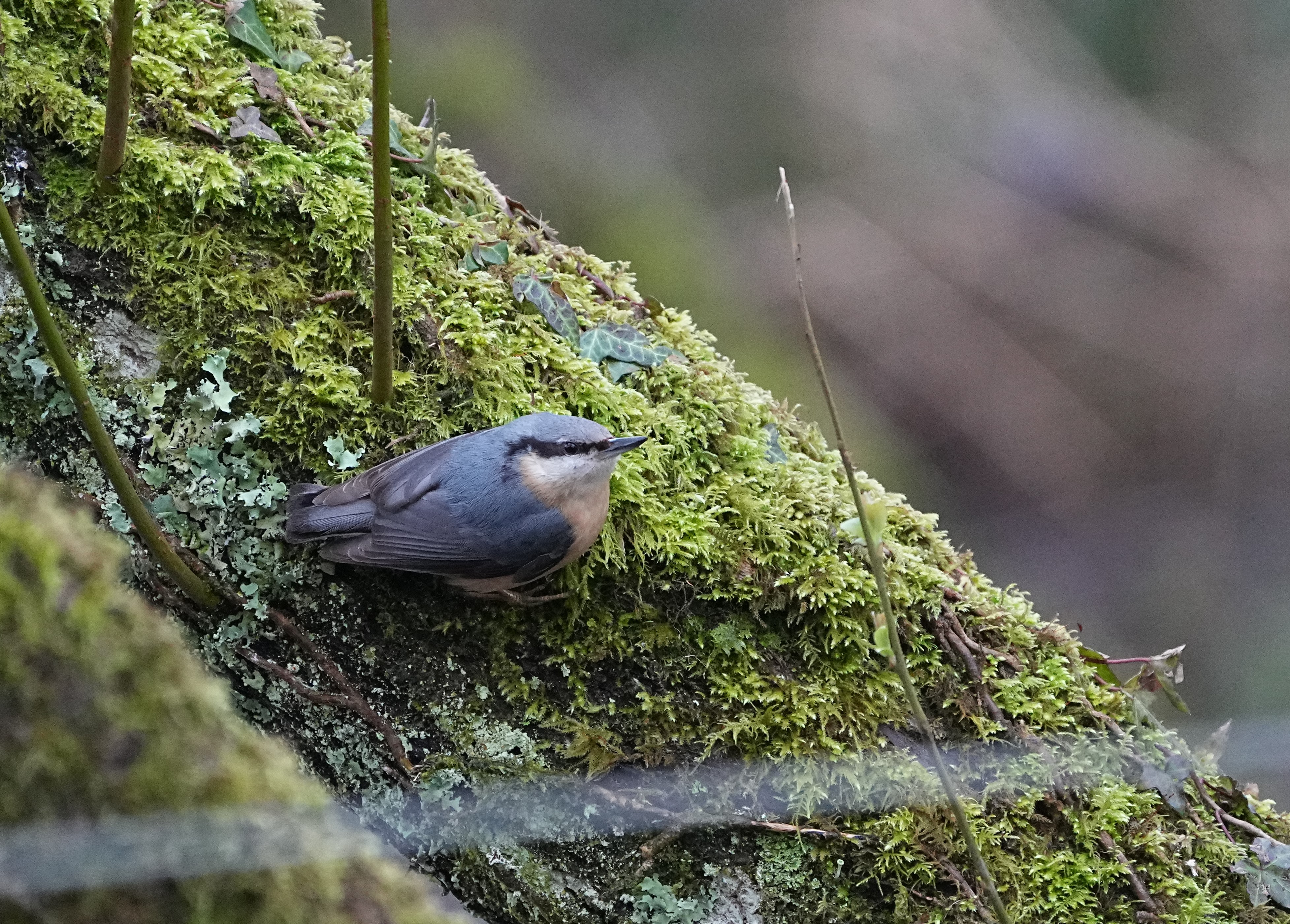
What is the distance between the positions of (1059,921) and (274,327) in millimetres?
2453

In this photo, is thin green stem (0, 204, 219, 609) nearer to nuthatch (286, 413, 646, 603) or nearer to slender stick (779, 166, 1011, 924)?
nuthatch (286, 413, 646, 603)

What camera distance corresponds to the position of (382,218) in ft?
7.14

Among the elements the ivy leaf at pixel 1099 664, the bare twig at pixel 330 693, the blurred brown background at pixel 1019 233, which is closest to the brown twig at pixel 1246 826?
the ivy leaf at pixel 1099 664

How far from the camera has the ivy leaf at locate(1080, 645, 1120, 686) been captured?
2686 millimetres

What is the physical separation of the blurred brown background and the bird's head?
541 cm

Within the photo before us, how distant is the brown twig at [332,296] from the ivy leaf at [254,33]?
0.74 meters

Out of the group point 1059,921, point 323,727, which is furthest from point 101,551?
point 1059,921

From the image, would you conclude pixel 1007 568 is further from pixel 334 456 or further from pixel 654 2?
pixel 334 456

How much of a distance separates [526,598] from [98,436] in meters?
1.03

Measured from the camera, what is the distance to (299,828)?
3.00ft

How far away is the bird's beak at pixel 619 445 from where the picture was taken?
2.53 meters

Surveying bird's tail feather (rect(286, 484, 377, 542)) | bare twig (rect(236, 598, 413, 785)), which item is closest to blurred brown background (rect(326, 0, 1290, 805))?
bird's tail feather (rect(286, 484, 377, 542))

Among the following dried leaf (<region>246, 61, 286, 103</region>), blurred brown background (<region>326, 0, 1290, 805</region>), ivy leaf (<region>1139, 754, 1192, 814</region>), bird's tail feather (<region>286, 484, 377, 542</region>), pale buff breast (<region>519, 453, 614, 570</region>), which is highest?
blurred brown background (<region>326, 0, 1290, 805</region>)

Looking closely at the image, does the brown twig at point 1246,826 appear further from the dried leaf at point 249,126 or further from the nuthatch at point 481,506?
the dried leaf at point 249,126
